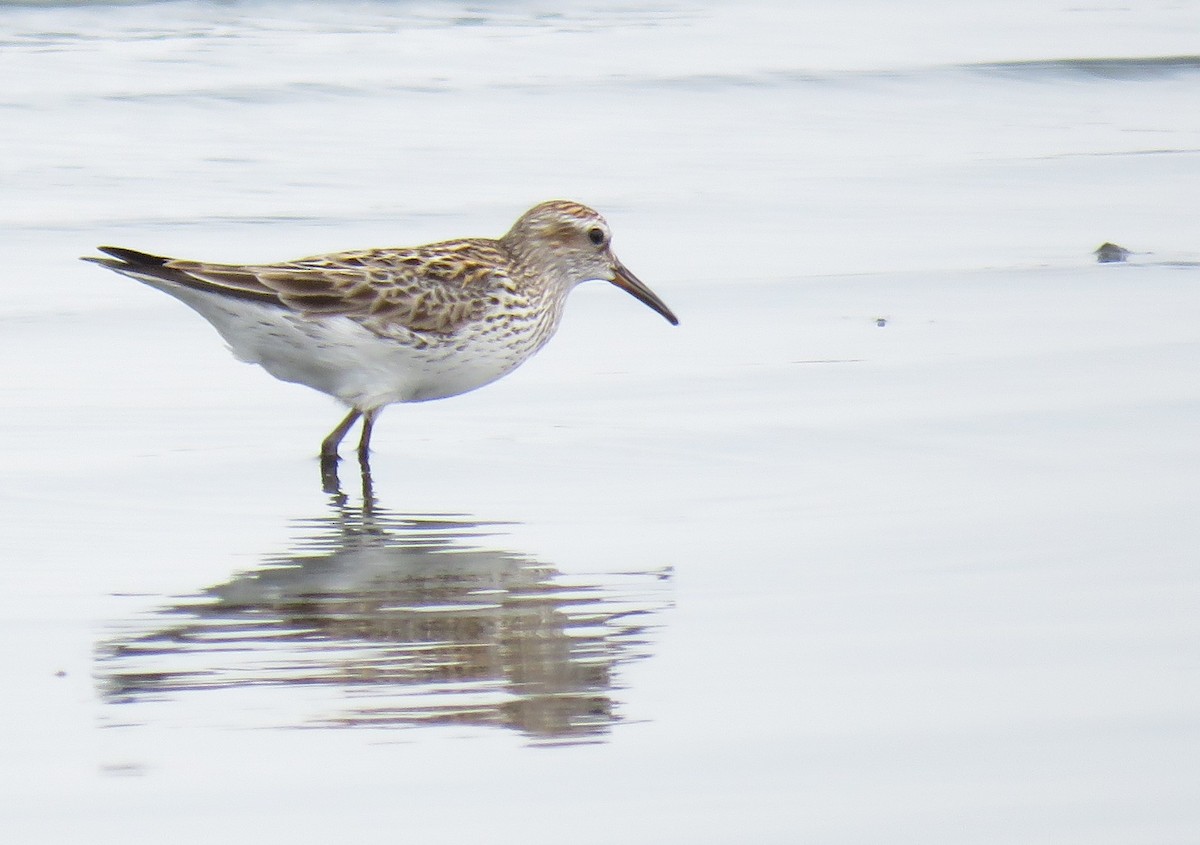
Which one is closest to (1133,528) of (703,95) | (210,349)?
(210,349)

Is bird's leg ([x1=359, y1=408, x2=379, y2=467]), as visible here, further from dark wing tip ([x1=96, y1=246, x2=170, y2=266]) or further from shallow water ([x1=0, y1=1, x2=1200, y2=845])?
dark wing tip ([x1=96, y1=246, x2=170, y2=266])

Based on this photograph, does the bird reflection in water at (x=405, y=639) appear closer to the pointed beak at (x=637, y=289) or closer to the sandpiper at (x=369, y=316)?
the sandpiper at (x=369, y=316)

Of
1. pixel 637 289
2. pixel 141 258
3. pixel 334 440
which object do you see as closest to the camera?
pixel 141 258

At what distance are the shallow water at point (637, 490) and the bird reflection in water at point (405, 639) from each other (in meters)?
0.02

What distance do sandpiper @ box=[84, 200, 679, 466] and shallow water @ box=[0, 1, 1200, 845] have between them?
244 mm

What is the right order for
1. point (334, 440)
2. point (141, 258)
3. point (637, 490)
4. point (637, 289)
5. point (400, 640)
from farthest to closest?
point (637, 289) → point (334, 440) → point (141, 258) → point (637, 490) → point (400, 640)

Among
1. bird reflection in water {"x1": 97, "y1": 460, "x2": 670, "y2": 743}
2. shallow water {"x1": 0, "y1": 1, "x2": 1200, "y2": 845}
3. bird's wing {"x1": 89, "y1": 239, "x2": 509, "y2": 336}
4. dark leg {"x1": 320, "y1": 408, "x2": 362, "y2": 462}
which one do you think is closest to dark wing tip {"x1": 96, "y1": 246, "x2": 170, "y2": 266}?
bird's wing {"x1": 89, "y1": 239, "x2": 509, "y2": 336}

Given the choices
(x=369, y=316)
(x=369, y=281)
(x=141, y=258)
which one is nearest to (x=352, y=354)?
(x=369, y=316)

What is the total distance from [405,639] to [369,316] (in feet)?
7.93

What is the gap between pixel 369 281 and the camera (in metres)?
7.59

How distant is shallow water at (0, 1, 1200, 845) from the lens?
4.46 m

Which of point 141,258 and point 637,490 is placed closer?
point 637,490

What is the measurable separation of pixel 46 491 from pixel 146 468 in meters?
0.42

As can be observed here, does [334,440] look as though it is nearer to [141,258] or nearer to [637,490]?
[141,258]
